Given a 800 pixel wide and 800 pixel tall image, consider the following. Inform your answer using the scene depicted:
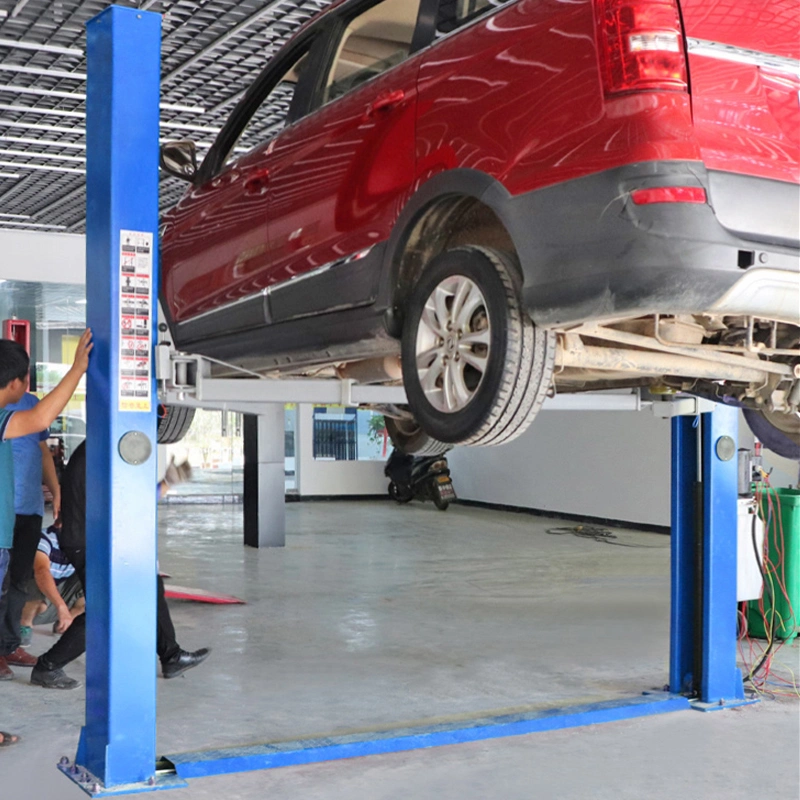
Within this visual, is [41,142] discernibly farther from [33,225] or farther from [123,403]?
[123,403]

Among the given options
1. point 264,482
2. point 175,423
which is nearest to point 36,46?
point 175,423

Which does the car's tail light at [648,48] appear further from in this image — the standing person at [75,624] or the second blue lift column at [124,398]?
the standing person at [75,624]

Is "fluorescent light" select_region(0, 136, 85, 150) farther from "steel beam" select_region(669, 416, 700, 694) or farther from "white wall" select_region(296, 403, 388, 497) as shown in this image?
"steel beam" select_region(669, 416, 700, 694)

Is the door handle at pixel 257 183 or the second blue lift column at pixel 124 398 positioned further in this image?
the door handle at pixel 257 183

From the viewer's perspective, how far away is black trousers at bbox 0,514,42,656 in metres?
5.15

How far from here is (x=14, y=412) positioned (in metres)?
3.87

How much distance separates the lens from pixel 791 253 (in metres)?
2.57

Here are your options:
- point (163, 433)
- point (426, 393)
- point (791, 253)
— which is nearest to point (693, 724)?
point (426, 393)

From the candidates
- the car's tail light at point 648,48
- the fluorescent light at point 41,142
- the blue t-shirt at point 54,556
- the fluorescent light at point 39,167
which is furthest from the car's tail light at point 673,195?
the fluorescent light at point 39,167

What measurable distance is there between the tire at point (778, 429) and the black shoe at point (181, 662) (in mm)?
2672

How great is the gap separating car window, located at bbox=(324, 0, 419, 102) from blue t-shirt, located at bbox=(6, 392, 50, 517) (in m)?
2.33

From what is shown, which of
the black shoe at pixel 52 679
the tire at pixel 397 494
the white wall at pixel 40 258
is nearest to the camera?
the black shoe at pixel 52 679

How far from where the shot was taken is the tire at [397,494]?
14859 millimetres

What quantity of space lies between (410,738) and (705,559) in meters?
1.69
